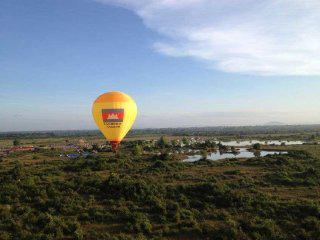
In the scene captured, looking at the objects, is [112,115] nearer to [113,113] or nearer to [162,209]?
[113,113]

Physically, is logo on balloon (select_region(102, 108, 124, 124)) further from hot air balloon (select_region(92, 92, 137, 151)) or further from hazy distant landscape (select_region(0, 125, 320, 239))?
hazy distant landscape (select_region(0, 125, 320, 239))

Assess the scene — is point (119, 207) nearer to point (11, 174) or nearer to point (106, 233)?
point (106, 233)

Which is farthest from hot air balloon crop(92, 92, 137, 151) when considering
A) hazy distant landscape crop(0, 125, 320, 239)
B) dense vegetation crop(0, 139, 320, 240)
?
hazy distant landscape crop(0, 125, 320, 239)

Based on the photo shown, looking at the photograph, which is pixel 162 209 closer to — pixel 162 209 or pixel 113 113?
pixel 162 209

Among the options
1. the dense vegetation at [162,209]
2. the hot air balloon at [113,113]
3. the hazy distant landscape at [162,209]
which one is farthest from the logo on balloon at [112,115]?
the hazy distant landscape at [162,209]

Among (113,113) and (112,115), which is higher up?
(113,113)

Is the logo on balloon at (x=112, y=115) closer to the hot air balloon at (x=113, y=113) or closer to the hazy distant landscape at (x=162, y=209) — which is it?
the hot air balloon at (x=113, y=113)

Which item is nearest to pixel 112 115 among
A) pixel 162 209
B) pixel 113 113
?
pixel 113 113

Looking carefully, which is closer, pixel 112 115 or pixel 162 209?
pixel 162 209

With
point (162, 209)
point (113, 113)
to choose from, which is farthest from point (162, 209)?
point (113, 113)

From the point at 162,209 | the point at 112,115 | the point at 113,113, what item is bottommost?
the point at 162,209
